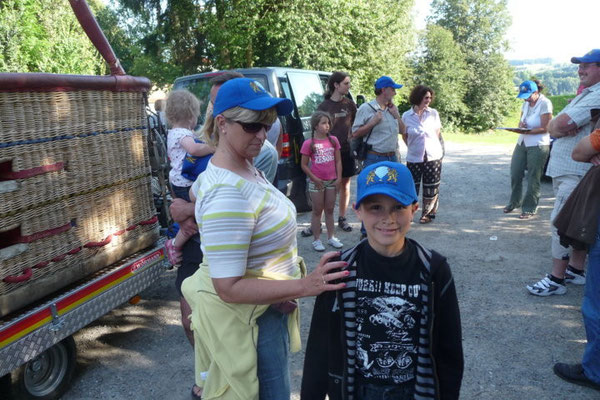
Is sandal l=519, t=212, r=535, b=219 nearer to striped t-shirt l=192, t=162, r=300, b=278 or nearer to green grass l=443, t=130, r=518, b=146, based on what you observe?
striped t-shirt l=192, t=162, r=300, b=278

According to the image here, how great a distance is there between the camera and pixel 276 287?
1532 mm

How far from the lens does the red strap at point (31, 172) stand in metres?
2.38

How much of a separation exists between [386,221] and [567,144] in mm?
3108

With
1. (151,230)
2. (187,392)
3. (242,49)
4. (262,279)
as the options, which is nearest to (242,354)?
(262,279)

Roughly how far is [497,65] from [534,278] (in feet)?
111

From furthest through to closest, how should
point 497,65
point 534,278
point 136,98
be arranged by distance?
point 497,65, point 534,278, point 136,98

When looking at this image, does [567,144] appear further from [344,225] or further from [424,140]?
[344,225]

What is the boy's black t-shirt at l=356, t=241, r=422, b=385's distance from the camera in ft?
5.49

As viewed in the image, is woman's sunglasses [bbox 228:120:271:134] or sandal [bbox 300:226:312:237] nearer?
woman's sunglasses [bbox 228:120:271:134]

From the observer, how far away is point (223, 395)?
1.73 meters

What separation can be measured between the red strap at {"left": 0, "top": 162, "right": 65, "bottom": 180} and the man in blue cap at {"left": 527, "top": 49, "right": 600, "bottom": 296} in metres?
3.68

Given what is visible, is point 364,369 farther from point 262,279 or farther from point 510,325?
point 510,325

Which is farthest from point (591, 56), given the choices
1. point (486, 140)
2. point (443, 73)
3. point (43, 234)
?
point (443, 73)

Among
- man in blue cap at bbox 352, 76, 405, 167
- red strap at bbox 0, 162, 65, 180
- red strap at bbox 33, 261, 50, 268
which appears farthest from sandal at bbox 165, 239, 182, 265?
man in blue cap at bbox 352, 76, 405, 167
